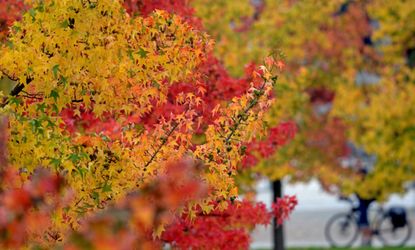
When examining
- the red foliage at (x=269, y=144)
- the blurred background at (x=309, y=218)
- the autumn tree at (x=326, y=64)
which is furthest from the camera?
the blurred background at (x=309, y=218)

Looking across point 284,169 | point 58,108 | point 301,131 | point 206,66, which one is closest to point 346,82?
point 301,131

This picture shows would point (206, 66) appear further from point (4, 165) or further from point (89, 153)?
point (4, 165)

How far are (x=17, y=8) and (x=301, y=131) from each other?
12.1 m

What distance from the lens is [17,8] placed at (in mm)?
11211

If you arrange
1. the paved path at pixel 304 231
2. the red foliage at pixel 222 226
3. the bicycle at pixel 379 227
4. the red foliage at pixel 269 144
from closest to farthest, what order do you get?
1. the red foliage at pixel 222 226
2. the red foliage at pixel 269 144
3. the bicycle at pixel 379 227
4. the paved path at pixel 304 231

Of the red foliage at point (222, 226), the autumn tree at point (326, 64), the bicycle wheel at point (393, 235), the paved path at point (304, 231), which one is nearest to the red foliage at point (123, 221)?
the red foliage at point (222, 226)

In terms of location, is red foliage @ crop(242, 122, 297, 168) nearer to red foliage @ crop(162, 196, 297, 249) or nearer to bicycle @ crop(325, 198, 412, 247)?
red foliage @ crop(162, 196, 297, 249)

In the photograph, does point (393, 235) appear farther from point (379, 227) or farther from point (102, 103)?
point (102, 103)

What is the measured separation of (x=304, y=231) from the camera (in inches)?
1244

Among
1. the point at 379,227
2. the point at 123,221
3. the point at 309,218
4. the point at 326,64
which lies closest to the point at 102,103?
the point at 123,221

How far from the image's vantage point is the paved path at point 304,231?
2780 centimetres

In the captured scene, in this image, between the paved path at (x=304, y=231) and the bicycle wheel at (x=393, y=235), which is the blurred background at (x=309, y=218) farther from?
the bicycle wheel at (x=393, y=235)

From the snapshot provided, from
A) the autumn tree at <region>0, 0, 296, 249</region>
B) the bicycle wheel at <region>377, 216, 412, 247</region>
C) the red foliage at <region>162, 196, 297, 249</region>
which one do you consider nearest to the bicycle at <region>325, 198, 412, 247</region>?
the bicycle wheel at <region>377, 216, 412, 247</region>

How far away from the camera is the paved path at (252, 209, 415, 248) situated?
91.2 feet
